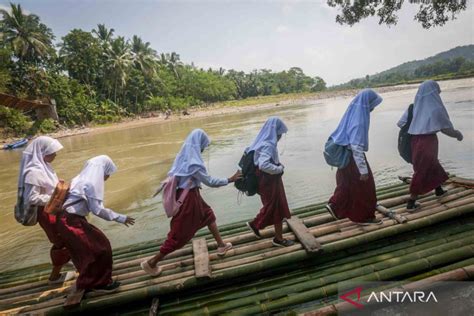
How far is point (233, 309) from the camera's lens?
270cm

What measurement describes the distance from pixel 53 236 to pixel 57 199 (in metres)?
0.70

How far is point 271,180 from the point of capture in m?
3.56

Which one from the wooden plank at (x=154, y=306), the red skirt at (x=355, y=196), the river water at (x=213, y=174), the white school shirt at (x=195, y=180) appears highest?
the white school shirt at (x=195, y=180)

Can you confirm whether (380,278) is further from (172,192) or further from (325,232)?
(172,192)

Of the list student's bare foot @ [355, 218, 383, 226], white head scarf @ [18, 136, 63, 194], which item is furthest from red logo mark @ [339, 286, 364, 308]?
white head scarf @ [18, 136, 63, 194]

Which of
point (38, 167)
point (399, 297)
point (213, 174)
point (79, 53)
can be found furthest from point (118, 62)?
point (399, 297)

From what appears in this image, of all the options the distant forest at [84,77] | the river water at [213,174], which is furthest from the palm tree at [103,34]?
the river water at [213,174]

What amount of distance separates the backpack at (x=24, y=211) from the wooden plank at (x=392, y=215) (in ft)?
13.0

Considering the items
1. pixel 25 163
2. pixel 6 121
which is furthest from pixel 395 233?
pixel 6 121

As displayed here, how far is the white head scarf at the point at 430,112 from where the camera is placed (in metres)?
3.94

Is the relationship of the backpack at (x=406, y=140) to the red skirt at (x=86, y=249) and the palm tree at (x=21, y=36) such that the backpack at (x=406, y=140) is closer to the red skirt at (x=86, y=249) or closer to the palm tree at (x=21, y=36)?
the red skirt at (x=86, y=249)

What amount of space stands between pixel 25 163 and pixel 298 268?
298cm

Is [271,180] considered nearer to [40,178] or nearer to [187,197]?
[187,197]

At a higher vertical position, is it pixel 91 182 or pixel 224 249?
pixel 91 182
